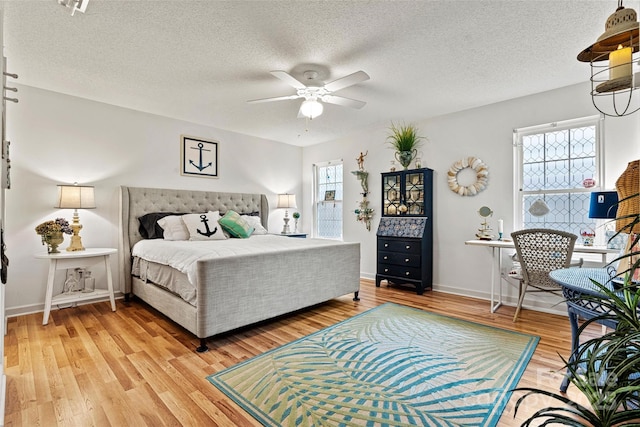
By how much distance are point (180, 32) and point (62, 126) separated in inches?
89.8

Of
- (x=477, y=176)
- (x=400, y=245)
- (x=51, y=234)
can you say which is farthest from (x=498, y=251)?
(x=51, y=234)

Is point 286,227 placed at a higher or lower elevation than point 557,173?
lower

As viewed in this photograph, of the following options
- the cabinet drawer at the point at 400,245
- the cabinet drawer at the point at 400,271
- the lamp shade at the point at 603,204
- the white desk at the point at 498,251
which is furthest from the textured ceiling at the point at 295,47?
the cabinet drawer at the point at 400,271

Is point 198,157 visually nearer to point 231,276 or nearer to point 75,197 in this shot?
point 75,197

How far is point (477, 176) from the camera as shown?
13.0 feet

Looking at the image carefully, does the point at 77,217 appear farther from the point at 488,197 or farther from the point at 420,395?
the point at 488,197

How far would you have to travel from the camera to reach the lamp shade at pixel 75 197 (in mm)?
3285

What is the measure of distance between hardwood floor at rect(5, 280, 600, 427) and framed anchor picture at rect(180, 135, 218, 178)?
6.66 feet

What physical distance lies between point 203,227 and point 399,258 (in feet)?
8.95

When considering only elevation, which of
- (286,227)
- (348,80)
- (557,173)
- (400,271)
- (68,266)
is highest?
(348,80)

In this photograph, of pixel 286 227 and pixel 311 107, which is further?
pixel 286 227

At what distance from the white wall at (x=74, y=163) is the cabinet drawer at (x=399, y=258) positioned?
2.84 meters

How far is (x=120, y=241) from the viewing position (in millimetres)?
3828

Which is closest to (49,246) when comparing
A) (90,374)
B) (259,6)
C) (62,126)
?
(62,126)
